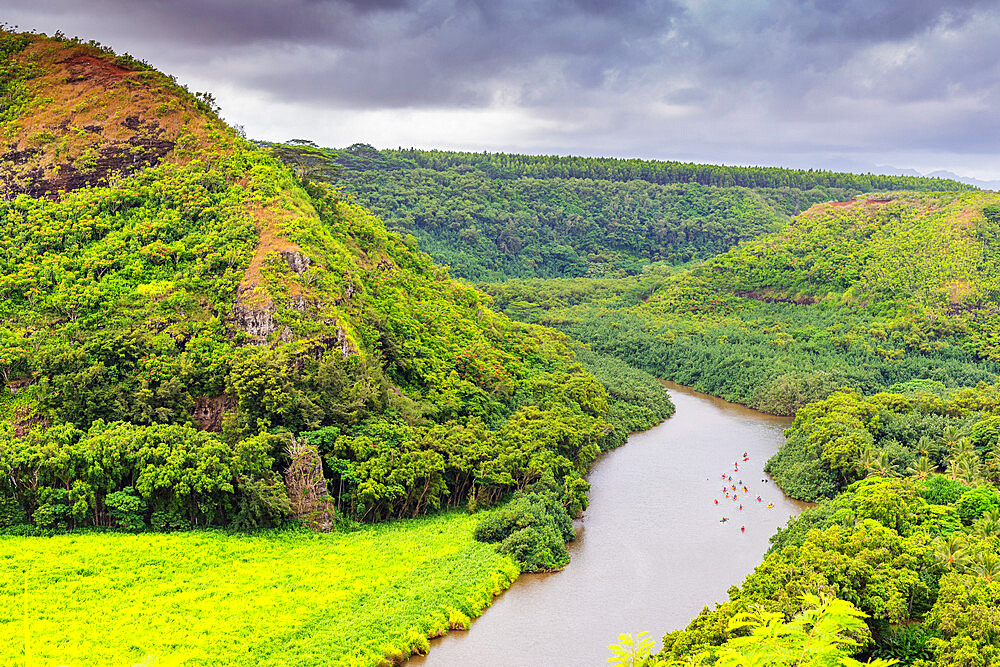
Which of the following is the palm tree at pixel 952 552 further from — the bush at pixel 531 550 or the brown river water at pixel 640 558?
the bush at pixel 531 550

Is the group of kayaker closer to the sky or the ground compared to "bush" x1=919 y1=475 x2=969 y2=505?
closer to the ground

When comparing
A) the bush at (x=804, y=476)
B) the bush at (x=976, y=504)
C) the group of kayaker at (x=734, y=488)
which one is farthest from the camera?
the group of kayaker at (x=734, y=488)

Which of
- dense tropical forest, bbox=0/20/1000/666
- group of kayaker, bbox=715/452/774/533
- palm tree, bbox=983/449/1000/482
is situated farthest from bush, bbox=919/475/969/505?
group of kayaker, bbox=715/452/774/533

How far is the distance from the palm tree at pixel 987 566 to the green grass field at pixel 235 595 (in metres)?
21.5

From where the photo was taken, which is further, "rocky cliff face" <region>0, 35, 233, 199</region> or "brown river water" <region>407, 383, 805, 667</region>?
"rocky cliff face" <region>0, 35, 233, 199</region>

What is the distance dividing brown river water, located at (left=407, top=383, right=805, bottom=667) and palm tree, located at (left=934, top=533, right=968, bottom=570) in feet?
37.4

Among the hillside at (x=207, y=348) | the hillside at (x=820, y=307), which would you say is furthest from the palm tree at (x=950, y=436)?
the hillside at (x=207, y=348)

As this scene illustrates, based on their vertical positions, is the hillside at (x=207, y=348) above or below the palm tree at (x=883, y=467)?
above

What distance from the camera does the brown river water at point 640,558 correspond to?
38.7m

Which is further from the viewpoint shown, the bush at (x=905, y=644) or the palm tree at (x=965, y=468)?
the palm tree at (x=965, y=468)

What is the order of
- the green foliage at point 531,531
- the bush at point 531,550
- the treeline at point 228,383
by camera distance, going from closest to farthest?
the treeline at point 228,383, the bush at point 531,550, the green foliage at point 531,531

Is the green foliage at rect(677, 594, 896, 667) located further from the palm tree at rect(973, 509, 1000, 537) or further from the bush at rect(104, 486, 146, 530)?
the bush at rect(104, 486, 146, 530)

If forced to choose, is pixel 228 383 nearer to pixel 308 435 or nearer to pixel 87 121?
pixel 308 435

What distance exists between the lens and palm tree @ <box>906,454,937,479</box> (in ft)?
171
